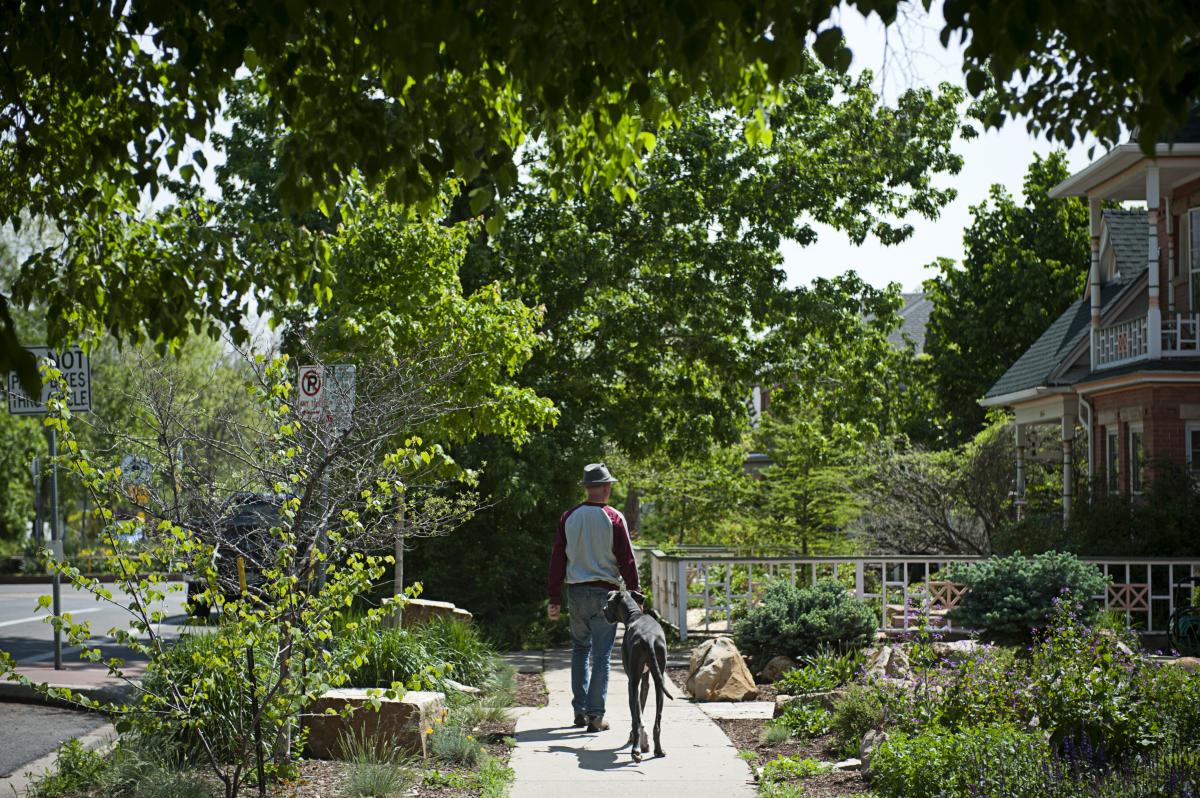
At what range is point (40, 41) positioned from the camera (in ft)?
17.6

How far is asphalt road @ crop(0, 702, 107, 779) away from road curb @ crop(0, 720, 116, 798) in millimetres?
69

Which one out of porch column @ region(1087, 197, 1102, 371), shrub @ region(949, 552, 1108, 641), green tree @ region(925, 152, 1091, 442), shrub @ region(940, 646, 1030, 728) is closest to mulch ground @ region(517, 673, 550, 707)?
shrub @ region(949, 552, 1108, 641)

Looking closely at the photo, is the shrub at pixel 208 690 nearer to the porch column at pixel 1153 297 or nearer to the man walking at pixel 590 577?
the man walking at pixel 590 577

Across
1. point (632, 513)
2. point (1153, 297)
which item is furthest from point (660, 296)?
point (632, 513)

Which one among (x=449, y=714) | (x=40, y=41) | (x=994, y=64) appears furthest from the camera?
(x=449, y=714)

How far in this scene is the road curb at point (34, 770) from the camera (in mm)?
7832

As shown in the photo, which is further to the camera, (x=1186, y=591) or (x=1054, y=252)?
(x=1054, y=252)

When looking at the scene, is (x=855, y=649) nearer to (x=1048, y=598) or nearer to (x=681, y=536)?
(x=1048, y=598)

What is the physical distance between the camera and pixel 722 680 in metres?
11.6

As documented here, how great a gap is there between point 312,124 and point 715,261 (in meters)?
13.8

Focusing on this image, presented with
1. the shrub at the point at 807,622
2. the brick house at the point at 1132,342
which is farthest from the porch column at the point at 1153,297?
the shrub at the point at 807,622

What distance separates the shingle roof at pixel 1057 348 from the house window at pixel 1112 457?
1.05 metres

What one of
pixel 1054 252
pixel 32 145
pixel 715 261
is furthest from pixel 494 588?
pixel 1054 252

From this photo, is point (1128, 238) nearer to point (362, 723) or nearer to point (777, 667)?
point (777, 667)
